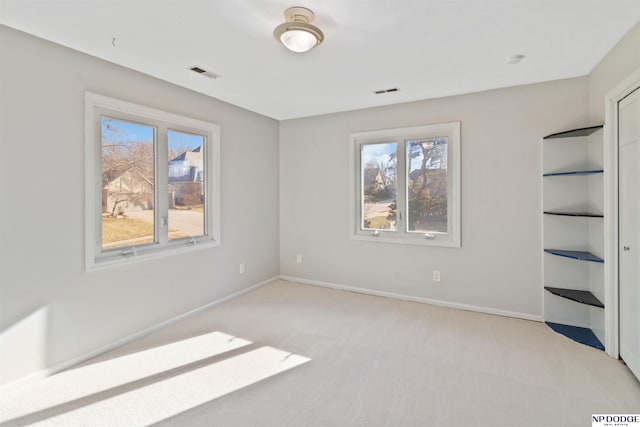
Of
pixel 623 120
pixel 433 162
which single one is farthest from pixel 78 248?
pixel 623 120

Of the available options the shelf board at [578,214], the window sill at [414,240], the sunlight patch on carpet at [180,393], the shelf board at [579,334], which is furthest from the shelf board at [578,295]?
the sunlight patch on carpet at [180,393]

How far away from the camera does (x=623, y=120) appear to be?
7.82 ft

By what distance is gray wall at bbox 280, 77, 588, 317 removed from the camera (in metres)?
3.25

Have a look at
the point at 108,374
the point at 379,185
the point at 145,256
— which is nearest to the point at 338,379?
the point at 108,374

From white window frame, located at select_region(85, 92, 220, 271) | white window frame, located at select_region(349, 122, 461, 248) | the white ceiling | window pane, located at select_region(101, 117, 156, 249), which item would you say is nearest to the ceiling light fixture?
the white ceiling

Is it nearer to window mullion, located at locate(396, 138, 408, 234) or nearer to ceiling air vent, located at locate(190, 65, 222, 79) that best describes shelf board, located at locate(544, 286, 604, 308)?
window mullion, located at locate(396, 138, 408, 234)

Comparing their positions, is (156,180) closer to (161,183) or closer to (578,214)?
(161,183)

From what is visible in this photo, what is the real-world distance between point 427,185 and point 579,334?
208 cm

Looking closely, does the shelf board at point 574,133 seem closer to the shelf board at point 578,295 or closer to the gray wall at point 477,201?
the gray wall at point 477,201

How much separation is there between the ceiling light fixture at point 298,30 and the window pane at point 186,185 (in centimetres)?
189

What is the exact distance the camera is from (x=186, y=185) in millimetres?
3508

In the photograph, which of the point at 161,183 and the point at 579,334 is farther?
the point at 161,183

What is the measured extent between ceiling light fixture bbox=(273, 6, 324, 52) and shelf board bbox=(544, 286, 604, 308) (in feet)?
10.2

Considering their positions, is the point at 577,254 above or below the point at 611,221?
below
